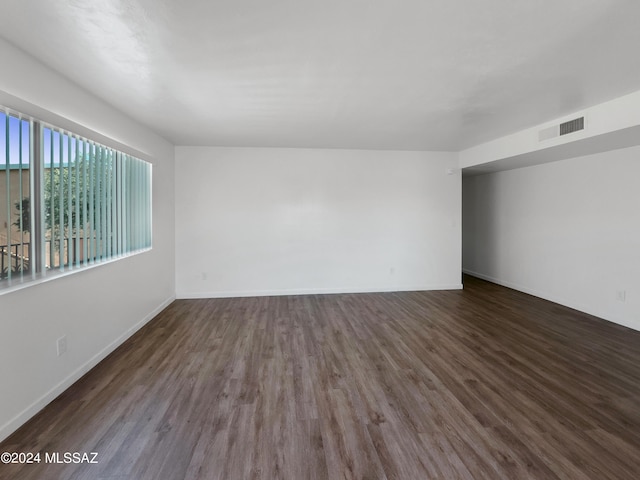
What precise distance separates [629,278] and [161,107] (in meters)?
5.99

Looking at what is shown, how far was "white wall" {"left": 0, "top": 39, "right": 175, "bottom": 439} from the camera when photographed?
185 cm

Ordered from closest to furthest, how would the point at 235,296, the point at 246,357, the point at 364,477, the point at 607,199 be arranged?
the point at 364,477 < the point at 246,357 < the point at 607,199 < the point at 235,296

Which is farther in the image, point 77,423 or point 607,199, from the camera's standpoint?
point 607,199

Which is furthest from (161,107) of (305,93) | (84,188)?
(305,93)

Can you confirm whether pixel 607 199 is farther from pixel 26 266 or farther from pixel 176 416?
pixel 26 266

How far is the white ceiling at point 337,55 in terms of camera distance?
1598mm

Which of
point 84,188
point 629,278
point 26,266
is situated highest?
point 84,188

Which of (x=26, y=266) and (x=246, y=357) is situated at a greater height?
(x=26, y=266)

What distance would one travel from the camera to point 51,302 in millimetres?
2203

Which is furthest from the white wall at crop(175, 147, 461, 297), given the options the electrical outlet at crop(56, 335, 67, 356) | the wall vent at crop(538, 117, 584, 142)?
the electrical outlet at crop(56, 335, 67, 356)

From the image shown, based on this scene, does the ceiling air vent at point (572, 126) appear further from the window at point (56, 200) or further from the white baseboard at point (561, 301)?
the window at point (56, 200)

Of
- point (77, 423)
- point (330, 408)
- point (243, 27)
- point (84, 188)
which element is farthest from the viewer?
point (84, 188)

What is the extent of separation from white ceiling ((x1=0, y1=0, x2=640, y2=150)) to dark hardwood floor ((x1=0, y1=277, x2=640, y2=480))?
98.2 inches

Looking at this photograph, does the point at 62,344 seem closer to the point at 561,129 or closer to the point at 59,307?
the point at 59,307
